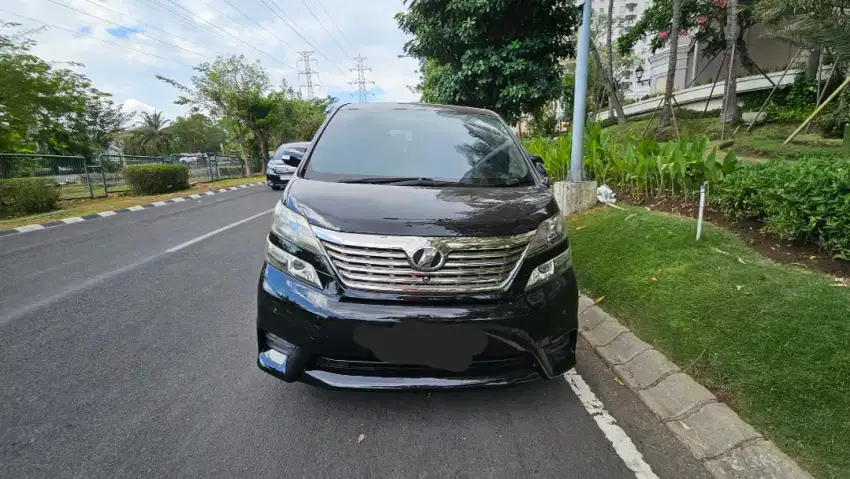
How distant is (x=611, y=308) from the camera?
3.41 meters

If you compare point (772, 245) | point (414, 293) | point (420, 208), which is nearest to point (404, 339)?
point (414, 293)

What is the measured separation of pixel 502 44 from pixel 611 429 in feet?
31.0

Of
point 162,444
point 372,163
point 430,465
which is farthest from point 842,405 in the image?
point 162,444

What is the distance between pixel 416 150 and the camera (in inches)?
115

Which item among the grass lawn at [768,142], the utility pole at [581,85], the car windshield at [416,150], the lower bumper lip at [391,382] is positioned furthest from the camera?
the grass lawn at [768,142]

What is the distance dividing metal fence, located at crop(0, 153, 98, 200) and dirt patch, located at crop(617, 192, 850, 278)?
43.6 ft

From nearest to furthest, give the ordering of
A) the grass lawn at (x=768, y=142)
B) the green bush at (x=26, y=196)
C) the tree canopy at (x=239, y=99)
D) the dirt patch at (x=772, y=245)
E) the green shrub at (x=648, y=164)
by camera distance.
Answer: the dirt patch at (x=772, y=245), the green shrub at (x=648, y=164), the grass lawn at (x=768, y=142), the green bush at (x=26, y=196), the tree canopy at (x=239, y=99)

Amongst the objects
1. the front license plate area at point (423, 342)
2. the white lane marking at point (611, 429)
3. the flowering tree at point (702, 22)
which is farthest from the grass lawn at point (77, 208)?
the flowering tree at point (702, 22)

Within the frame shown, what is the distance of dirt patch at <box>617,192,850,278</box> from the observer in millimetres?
3148

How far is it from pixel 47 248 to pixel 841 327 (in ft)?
27.5

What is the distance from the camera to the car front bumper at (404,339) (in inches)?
75.2

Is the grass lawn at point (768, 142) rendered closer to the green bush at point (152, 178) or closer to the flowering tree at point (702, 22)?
the flowering tree at point (702, 22)

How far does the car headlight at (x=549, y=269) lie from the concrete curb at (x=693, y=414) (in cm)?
88

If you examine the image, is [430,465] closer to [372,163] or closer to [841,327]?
[372,163]
